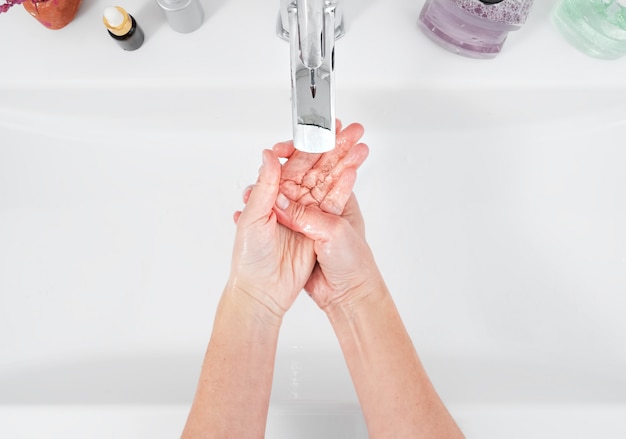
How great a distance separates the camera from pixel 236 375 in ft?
1.72

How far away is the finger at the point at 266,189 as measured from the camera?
51 cm

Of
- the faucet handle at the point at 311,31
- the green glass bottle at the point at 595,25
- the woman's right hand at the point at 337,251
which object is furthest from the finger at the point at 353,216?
the green glass bottle at the point at 595,25

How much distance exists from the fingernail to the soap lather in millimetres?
235

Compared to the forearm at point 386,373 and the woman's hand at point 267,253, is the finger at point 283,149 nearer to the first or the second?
the woman's hand at point 267,253

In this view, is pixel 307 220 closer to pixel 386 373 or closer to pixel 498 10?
pixel 386 373

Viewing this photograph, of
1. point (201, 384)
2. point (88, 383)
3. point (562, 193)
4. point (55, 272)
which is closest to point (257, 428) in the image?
point (201, 384)

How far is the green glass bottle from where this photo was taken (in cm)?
58

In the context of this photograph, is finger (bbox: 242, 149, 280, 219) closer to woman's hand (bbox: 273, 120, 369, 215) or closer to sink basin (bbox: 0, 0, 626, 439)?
woman's hand (bbox: 273, 120, 369, 215)

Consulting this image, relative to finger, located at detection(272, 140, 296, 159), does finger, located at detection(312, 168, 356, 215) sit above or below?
below

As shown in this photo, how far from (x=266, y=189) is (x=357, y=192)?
0.84 feet

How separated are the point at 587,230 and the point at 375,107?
1.11 ft

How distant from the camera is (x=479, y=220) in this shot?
0.72 meters

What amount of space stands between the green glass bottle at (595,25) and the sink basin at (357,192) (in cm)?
1

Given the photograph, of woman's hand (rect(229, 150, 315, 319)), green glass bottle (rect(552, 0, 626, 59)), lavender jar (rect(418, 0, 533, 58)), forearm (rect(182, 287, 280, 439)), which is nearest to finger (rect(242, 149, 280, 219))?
woman's hand (rect(229, 150, 315, 319))
